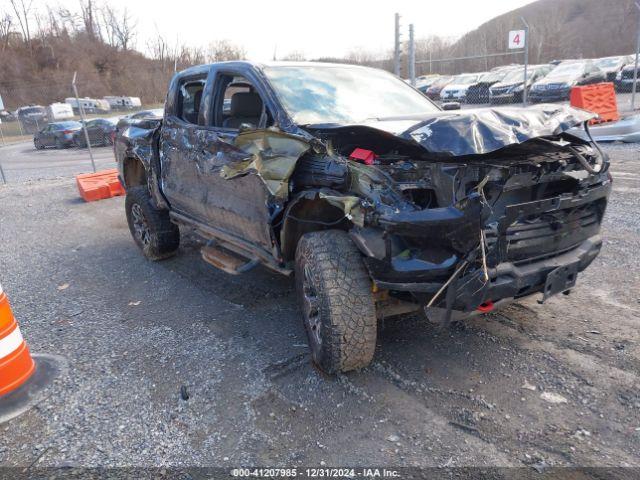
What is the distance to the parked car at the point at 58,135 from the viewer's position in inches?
952

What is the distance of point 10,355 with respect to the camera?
127 inches

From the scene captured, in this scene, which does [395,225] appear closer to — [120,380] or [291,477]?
[291,477]

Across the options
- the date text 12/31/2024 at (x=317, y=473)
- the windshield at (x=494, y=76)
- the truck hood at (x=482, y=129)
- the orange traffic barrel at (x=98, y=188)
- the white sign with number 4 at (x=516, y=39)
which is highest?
the white sign with number 4 at (x=516, y=39)

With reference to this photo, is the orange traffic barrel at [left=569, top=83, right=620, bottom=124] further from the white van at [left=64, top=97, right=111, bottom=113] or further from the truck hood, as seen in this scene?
the white van at [left=64, top=97, right=111, bottom=113]

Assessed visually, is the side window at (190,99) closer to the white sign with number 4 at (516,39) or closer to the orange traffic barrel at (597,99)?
the white sign with number 4 at (516,39)

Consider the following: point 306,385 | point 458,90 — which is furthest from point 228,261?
point 458,90

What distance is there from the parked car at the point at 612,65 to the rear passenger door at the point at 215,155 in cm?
2159

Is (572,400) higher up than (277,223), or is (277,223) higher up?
(277,223)

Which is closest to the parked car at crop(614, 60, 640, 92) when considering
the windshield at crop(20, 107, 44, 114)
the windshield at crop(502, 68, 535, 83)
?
the windshield at crop(502, 68, 535, 83)

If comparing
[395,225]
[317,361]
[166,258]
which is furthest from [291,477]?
[166,258]

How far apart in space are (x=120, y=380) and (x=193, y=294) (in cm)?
147

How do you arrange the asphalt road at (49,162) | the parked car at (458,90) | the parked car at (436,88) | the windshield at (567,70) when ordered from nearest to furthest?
1. the asphalt road at (49,162)
2. the windshield at (567,70)
3. the parked car at (458,90)
4. the parked car at (436,88)

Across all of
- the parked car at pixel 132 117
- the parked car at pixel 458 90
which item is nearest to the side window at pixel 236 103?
the parked car at pixel 132 117

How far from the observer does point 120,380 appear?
330 centimetres
